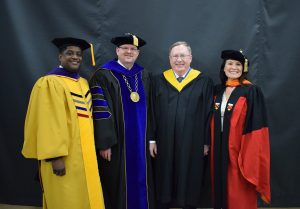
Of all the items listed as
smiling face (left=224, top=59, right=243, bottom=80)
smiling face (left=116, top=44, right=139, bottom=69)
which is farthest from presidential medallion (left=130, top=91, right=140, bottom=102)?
smiling face (left=224, top=59, right=243, bottom=80)

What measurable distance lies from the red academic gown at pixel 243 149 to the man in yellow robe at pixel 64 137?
48.5 inches

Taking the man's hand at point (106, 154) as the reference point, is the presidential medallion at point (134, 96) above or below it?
above

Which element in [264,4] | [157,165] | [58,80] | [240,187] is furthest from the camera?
[264,4]

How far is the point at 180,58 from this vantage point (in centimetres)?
317

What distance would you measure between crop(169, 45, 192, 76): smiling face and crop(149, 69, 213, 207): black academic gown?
0.11 metres

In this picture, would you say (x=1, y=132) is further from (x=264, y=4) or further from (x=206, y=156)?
(x=264, y=4)

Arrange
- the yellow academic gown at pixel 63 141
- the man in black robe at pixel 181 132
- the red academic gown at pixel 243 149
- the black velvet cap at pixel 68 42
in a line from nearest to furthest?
1. the yellow academic gown at pixel 63 141
2. the black velvet cap at pixel 68 42
3. the red academic gown at pixel 243 149
4. the man in black robe at pixel 181 132

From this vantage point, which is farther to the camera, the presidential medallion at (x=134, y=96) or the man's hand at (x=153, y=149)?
the man's hand at (x=153, y=149)

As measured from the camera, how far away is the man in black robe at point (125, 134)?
119 inches

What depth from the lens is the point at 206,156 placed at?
3258 millimetres

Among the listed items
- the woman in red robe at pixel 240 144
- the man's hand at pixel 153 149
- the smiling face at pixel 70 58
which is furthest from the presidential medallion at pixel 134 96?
the woman in red robe at pixel 240 144

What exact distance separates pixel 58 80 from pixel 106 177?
1.12m

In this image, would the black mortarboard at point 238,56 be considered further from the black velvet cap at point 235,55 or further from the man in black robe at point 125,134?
A: the man in black robe at point 125,134

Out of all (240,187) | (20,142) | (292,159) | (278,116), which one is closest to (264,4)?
(278,116)
